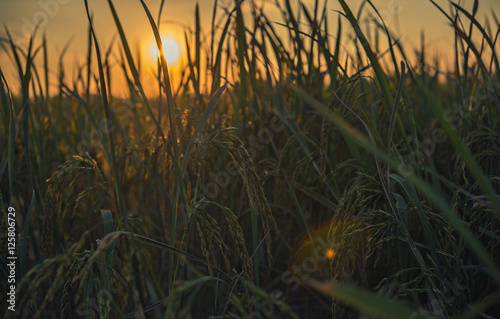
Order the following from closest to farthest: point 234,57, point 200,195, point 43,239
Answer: point 43,239 → point 200,195 → point 234,57

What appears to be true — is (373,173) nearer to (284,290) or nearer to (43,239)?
(284,290)

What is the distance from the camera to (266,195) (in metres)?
1.69

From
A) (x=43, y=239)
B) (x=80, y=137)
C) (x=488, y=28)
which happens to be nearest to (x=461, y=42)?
(x=488, y=28)

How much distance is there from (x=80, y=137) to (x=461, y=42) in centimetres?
206

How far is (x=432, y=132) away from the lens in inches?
75.4

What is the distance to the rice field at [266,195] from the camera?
942 millimetres

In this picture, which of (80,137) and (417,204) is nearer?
(417,204)

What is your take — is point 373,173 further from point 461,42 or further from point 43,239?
point 43,239

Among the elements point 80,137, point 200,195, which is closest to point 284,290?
point 200,195

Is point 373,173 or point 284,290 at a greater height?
point 373,173

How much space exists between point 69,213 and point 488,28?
2.49 meters

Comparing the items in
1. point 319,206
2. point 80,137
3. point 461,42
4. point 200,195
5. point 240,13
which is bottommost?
point 319,206

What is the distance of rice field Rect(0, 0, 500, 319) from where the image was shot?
0.94 metres

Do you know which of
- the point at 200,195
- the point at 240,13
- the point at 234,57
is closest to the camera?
the point at 200,195
